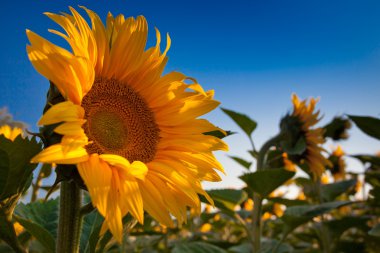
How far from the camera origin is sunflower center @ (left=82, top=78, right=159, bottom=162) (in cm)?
104

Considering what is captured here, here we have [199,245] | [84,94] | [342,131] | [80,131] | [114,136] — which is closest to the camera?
[80,131]

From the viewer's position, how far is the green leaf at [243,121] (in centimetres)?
239

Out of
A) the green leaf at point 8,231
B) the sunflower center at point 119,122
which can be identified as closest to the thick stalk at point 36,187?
the sunflower center at point 119,122

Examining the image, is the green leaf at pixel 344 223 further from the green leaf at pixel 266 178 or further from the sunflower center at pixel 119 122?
the sunflower center at pixel 119 122

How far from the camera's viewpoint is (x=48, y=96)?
2.92 ft

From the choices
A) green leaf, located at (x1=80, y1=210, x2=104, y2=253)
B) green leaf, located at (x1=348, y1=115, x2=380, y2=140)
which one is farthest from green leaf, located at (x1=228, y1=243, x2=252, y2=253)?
green leaf, located at (x1=80, y1=210, x2=104, y2=253)

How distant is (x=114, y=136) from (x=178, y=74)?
0.80 ft

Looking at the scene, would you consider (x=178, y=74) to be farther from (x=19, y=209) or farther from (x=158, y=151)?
(x=19, y=209)

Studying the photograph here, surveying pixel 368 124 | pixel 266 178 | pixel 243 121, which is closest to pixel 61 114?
pixel 266 178

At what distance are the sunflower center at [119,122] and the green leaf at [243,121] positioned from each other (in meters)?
1.22

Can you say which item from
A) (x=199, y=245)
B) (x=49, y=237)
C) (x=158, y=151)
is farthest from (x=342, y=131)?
(x=49, y=237)

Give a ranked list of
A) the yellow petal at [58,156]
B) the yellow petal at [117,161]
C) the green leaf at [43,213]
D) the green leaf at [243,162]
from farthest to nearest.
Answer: the green leaf at [243,162] < the green leaf at [43,213] < the yellow petal at [117,161] < the yellow petal at [58,156]

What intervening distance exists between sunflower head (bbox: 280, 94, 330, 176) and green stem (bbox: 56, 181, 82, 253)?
2106 mm

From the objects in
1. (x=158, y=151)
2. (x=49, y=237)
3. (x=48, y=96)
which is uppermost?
(x=48, y=96)
